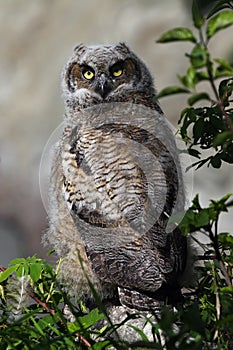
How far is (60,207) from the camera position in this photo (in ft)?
7.76

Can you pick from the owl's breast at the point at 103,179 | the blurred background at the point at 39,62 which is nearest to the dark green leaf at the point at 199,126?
the owl's breast at the point at 103,179

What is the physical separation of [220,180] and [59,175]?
1.90 m

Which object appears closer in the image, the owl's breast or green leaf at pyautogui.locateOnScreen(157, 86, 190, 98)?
green leaf at pyautogui.locateOnScreen(157, 86, 190, 98)

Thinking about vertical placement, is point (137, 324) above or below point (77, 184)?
below

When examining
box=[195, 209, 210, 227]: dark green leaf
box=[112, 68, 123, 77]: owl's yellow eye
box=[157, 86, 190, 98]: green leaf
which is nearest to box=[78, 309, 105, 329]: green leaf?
box=[195, 209, 210, 227]: dark green leaf

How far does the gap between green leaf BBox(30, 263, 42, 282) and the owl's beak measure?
951mm

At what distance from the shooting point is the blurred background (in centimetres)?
461

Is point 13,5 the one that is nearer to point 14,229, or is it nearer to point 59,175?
point 14,229

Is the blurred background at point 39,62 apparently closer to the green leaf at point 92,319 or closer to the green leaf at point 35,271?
the green leaf at point 35,271

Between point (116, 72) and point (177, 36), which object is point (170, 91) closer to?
point (177, 36)

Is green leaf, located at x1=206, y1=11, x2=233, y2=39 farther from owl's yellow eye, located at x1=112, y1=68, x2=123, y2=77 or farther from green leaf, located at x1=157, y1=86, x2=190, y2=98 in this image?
owl's yellow eye, located at x1=112, y1=68, x2=123, y2=77

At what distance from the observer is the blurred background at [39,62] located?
461 cm

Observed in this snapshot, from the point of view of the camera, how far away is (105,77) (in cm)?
261

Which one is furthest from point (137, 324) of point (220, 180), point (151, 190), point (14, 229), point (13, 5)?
point (13, 5)
